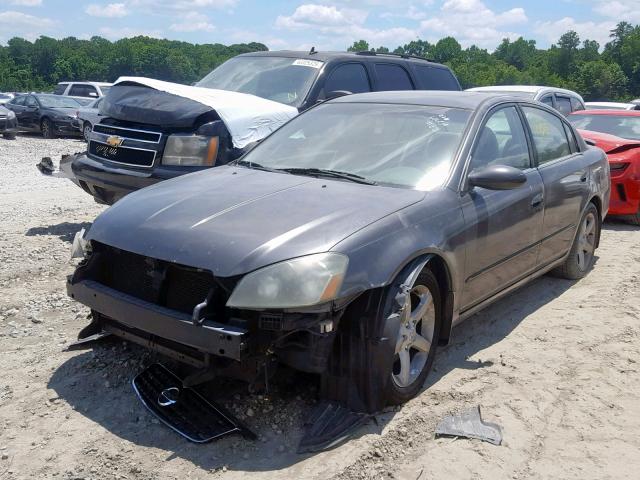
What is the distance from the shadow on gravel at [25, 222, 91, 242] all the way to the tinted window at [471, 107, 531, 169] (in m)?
4.46

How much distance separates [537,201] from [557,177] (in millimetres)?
483

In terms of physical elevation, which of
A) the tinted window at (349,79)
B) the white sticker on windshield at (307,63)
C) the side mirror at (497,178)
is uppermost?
the white sticker on windshield at (307,63)

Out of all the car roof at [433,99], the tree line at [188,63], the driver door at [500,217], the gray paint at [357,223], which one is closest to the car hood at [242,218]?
the gray paint at [357,223]

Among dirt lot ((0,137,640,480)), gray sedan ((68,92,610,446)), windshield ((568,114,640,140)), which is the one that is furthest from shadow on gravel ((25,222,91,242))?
windshield ((568,114,640,140))

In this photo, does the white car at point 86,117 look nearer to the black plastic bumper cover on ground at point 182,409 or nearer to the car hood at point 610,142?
the car hood at point 610,142

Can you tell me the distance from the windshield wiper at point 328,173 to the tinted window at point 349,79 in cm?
320

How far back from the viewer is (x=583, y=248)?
6.00m

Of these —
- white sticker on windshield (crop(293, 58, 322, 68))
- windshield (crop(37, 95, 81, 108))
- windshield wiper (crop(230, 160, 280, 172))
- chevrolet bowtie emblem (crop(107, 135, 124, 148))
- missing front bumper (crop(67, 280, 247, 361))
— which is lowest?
Result: missing front bumper (crop(67, 280, 247, 361))

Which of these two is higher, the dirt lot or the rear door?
the rear door

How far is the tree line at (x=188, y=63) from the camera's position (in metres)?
72.9

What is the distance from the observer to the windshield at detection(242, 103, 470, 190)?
161 inches

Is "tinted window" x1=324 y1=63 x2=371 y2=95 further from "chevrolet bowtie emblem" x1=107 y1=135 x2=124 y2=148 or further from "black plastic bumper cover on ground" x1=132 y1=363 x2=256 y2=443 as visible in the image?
"black plastic bumper cover on ground" x1=132 y1=363 x2=256 y2=443

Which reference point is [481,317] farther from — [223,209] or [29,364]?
[29,364]

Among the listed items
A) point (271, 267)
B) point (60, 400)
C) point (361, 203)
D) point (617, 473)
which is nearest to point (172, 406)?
point (60, 400)
